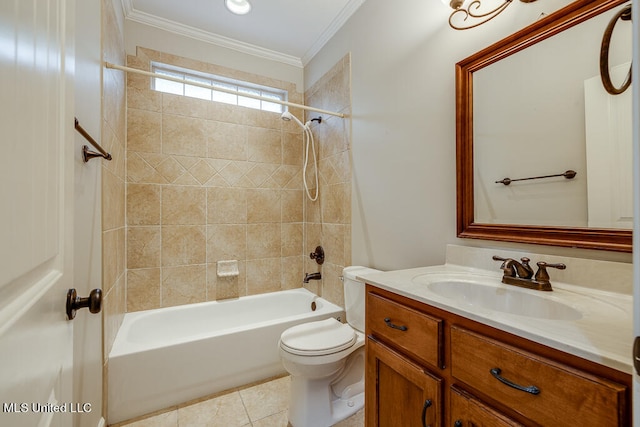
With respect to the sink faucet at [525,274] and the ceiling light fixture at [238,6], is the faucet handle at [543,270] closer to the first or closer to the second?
the sink faucet at [525,274]

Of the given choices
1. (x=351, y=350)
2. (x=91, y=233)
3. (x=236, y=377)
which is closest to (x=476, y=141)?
(x=351, y=350)

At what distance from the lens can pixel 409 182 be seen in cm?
154

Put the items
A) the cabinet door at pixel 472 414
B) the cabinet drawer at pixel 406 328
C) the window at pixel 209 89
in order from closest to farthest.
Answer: the cabinet door at pixel 472 414 → the cabinet drawer at pixel 406 328 → the window at pixel 209 89

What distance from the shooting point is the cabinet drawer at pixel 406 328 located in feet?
2.62

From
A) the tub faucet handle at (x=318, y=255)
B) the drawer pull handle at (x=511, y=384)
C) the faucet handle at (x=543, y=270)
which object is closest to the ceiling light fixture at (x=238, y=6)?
the tub faucet handle at (x=318, y=255)

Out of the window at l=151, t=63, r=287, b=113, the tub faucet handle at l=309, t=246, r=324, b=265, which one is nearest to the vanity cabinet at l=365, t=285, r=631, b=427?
the tub faucet handle at l=309, t=246, r=324, b=265

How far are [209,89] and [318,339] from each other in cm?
197

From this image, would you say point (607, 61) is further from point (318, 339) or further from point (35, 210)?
point (318, 339)

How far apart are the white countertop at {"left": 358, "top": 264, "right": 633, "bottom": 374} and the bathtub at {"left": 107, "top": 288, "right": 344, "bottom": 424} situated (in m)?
1.20

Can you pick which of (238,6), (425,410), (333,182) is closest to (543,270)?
(425,410)

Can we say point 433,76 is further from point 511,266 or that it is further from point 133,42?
point 133,42

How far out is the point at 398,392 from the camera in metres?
0.93

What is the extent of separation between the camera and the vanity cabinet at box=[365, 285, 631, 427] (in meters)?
0.51

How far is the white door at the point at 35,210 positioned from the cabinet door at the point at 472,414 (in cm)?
88
